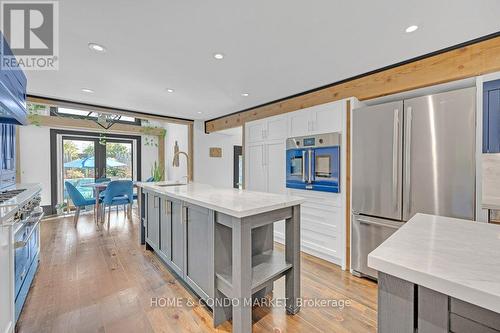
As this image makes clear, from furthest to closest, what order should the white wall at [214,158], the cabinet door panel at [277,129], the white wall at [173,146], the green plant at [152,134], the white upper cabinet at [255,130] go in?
1. the green plant at [152,134]
2. the white wall at [173,146]
3. the white wall at [214,158]
4. the white upper cabinet at [255,130]
5. the cabinet door panel at [277,129]

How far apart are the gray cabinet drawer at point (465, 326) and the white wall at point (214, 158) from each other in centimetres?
509

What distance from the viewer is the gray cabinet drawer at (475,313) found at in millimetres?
627

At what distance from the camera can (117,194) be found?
4637 millimetres

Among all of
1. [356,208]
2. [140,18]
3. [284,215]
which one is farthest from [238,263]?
[140,18]

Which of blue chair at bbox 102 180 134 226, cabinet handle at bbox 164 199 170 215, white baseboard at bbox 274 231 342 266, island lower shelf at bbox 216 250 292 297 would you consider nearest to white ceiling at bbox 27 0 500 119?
cabinet handle at bbox 164 199 170 215

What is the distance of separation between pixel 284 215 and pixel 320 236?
1379mm

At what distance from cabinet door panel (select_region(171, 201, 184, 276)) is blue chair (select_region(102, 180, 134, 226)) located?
9.55 ft

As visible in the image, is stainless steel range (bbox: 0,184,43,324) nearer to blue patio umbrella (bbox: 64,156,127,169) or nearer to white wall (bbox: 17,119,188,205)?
white wall (bbox: 17,119,188,205)

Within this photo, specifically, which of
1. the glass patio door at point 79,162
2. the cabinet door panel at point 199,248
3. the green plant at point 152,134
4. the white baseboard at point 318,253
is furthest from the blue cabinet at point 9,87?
the green plant at point 152,134

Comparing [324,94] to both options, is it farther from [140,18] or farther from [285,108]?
[140,18]

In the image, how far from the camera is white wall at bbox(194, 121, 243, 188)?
214 inches

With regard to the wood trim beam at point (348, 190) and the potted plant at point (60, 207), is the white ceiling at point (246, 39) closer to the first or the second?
the wood trim beam at point (348, 190)

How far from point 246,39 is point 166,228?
85.1 inches

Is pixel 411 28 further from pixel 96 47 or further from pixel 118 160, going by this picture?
pixel 118 160
